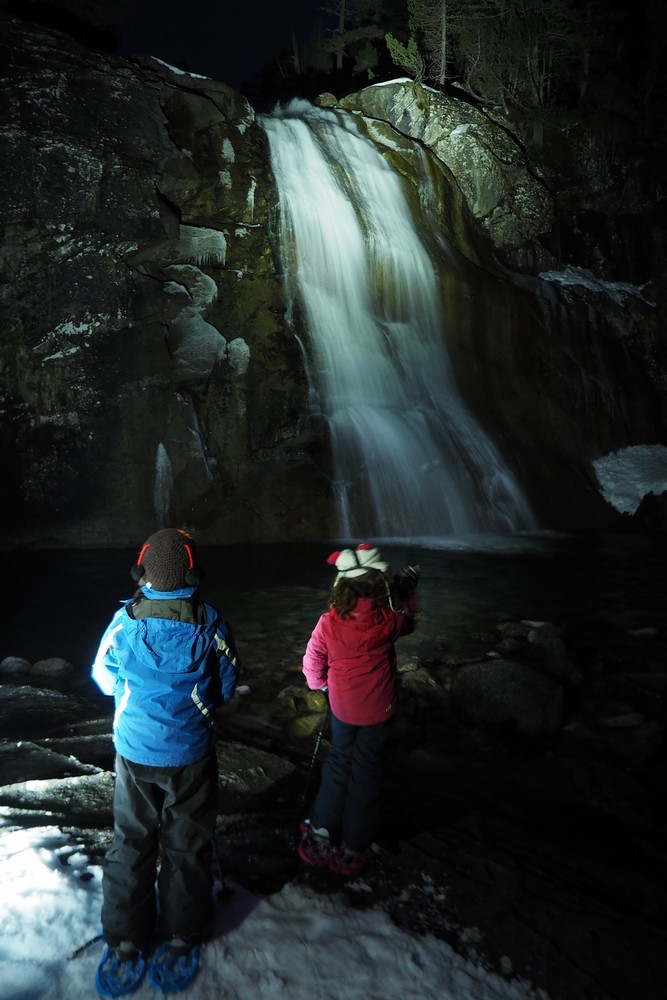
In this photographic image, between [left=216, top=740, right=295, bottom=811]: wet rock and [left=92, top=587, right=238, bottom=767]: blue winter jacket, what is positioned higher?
[left=92, top=587, right=238, bottom=767]: blue winter jacket

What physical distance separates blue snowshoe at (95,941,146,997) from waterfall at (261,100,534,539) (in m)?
11.9

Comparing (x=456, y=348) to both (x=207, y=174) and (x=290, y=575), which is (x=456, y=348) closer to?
(x=207, y=174)

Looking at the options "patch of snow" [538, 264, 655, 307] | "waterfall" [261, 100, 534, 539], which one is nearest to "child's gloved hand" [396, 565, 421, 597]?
"waterfall" [261, 100, 534, 539]

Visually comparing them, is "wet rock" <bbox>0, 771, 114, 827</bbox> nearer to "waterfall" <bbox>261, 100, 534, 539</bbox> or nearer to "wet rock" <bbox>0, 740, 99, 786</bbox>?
"wet rock" <bbox>0, 740, 99, 786</bbox>

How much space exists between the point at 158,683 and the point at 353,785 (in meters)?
1.36

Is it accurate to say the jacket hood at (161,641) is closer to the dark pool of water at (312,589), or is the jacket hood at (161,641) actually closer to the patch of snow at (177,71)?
the dark pool of water at (312,589)

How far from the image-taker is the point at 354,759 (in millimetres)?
3408

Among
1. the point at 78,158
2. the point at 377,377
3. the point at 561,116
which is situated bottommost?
the point at 377,377

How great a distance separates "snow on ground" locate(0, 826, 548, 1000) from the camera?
251 centimetres

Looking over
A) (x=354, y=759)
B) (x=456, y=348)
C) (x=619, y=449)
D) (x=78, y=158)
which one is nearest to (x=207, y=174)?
(x=78, y=158)

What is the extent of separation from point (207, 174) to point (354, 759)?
1505 centimetres

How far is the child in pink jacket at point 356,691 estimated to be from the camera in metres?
3.31

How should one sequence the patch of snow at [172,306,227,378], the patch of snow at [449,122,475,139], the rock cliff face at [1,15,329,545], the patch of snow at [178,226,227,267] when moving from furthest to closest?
the patch of snow at [449,122,475,139] < the patch of snow at [178,226,227,267] < the patch of snow at [172,306,227,378] < the rock cliff face at [1,15,329,545]

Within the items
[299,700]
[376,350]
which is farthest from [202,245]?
[299,700]
